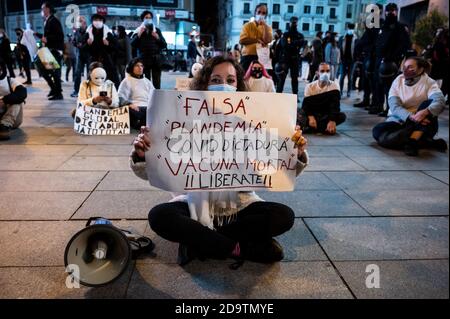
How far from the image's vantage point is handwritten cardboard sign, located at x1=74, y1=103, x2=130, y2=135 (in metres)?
5.97

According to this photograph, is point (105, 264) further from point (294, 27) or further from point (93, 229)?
point (294, 27)

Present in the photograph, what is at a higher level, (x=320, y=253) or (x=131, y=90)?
(x=131, y=90)

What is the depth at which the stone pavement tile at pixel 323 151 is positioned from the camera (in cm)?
514

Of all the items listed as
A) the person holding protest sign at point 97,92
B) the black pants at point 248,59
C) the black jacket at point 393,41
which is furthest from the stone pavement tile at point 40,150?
the black jacket at point 393,41

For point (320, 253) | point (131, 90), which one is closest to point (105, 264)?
point (320, 253)

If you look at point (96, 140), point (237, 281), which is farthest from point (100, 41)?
point (237, 281)

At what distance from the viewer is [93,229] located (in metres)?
2.09

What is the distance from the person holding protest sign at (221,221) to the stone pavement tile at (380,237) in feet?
1.48

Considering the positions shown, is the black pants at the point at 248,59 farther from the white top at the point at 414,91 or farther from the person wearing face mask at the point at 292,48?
the white top at the point at 414,91

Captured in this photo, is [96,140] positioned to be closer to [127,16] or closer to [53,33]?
[53,33]

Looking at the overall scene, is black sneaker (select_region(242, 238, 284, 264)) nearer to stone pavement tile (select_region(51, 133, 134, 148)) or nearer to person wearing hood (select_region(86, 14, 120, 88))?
stone pavement tile (select_region(51, 133, 134, 148))

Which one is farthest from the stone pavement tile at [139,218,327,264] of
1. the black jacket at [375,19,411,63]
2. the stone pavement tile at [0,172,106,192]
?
the black jacket at [375,19,411,63]

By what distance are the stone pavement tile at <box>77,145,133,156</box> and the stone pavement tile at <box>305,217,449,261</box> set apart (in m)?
2.82

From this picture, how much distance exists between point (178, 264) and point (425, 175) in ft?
9.80
